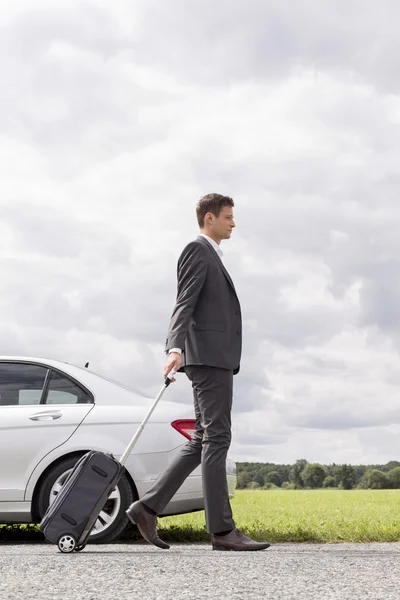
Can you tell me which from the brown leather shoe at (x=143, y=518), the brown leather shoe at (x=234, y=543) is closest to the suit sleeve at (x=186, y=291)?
the brown leather shoe at (x=143, y=518)

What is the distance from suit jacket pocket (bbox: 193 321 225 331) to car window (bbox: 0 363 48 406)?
2.22m

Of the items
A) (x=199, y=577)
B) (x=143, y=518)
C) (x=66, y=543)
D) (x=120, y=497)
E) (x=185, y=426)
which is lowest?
(x=199, y=577)

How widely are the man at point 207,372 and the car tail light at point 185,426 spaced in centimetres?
134

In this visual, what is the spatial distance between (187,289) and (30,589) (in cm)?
233

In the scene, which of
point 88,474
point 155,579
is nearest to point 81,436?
point 88,474

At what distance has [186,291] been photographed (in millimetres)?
5656

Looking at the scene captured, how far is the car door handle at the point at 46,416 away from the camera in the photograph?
23.5 ft

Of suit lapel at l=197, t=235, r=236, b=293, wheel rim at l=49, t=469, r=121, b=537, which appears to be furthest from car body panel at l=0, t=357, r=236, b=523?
suit lapel at l=197, t=235, r=236, b=293

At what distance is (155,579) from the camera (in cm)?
408

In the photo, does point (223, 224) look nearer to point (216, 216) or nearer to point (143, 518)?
point (216, 216)

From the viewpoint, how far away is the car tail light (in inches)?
280

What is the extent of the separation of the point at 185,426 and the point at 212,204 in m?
2.08

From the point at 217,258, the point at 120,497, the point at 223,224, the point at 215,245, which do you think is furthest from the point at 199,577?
the point at 120,497

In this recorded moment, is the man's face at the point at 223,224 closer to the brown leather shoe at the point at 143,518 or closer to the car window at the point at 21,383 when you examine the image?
the brown leather shoe at the point at 143,518
